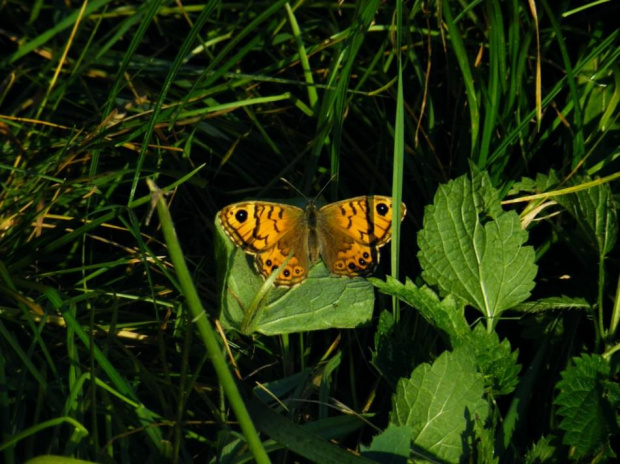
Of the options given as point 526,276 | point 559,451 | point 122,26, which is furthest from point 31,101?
point 559,451

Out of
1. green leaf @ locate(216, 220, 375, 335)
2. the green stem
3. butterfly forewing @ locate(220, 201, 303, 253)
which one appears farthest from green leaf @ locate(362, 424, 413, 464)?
butterfly forewing @ locate(220, 201, 303, 253)

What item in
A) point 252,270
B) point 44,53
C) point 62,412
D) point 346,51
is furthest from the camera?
point 44,53

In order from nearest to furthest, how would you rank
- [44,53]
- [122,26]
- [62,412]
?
[62,412]
[122,26]
[44,53]

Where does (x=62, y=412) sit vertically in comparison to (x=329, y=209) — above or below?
below

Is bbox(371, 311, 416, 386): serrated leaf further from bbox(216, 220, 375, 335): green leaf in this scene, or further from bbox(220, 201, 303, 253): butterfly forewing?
bbox(220, 201, 303, 253): butterfly forewing

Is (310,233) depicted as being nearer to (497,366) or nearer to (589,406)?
(497,366)

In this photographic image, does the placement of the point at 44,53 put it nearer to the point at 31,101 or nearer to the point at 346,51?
the point at 31,101
